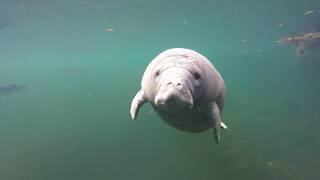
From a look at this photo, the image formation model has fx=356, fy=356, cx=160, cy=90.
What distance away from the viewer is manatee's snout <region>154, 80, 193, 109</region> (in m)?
3.38

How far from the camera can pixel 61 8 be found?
99.8 feet

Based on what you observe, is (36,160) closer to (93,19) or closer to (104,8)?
(104,8)

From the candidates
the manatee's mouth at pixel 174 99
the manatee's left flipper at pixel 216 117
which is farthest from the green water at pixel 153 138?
the manatee's mouth at pixel 174 99

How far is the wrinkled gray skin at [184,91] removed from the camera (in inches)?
137

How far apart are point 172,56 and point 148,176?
205 inches

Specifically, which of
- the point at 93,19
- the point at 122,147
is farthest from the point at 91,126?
the point at 93,19

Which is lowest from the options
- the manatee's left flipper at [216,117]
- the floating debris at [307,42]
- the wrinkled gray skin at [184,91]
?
the floating debris at [307,42]

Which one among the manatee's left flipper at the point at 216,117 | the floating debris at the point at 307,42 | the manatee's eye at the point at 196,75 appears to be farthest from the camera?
the floating debris at the point at 307,42

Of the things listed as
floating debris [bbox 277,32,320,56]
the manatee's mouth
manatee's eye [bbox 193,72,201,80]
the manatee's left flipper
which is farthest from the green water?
the manatee's mouth

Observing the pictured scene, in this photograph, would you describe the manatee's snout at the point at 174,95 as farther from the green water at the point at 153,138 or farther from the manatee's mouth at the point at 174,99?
the green water at the point at 153,138

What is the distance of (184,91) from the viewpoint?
11.5 feet

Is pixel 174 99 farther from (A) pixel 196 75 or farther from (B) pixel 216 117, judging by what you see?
(B) pixel 216 117

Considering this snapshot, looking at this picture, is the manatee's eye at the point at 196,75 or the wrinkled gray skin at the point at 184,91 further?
the manatee's eye at the point at 196,75

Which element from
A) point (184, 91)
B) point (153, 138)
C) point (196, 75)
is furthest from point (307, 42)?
point (184, 91)
